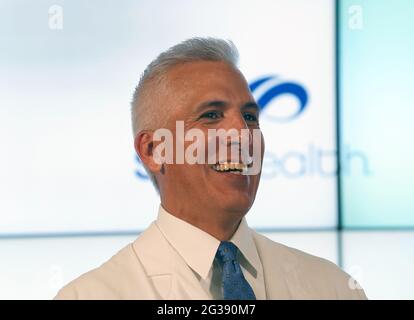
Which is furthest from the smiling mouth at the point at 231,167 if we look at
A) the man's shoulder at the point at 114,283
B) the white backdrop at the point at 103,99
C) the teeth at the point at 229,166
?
the white backdrop at the point at 103,99

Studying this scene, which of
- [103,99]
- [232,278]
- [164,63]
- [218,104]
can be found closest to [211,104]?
[218,104]

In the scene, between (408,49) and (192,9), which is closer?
(192,9)

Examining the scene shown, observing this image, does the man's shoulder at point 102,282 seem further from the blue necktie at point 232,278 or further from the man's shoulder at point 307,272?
the man's shoulder at point 307,272

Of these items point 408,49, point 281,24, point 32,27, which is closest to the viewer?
point 32,27

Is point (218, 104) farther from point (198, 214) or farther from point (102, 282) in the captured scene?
point (102, 282)

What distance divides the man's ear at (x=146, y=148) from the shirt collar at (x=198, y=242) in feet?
0.31

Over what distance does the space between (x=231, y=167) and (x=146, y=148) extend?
0.61ft

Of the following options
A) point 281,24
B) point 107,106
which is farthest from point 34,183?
point 281,24

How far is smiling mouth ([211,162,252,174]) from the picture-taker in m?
1.38

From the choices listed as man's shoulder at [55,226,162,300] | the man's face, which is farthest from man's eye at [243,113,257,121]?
man's shoulder at [55,226,162,300]

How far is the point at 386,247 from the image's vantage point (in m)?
4.27

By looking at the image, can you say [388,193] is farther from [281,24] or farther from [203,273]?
[203,273]

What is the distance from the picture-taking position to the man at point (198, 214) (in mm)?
1378
